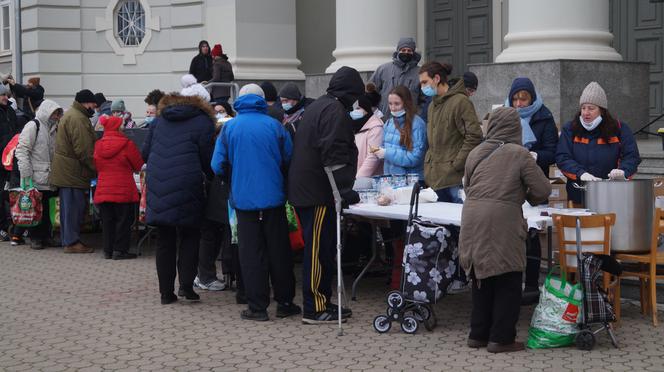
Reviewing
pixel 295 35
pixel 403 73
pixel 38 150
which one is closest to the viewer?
pixel 403 73

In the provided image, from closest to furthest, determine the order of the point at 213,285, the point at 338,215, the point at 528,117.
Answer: the point at 338,215, the point at 528,117, the point at 213,285

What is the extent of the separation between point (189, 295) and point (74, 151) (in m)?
3.83

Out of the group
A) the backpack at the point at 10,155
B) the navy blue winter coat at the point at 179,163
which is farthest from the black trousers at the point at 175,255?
the backpack at the point at 10,155

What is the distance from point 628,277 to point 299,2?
39.4ft

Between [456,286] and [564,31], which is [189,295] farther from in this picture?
[564,31]

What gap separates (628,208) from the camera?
782 centimetres

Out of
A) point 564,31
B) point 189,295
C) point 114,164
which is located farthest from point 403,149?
point 114,164

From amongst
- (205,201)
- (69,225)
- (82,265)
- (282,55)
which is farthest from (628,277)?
(282,55)

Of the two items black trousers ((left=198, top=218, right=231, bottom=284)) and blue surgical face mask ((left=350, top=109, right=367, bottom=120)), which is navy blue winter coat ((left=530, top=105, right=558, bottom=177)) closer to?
blue surgical face mask ((left=350, top=109, right=367, bottom=120))

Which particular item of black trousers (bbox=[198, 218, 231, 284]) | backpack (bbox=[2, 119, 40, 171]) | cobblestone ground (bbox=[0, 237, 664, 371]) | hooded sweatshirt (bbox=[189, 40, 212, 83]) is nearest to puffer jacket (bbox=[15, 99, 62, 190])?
backpack (bbox=[2, 119, 40, 171])

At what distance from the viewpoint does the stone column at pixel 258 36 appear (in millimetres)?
18219

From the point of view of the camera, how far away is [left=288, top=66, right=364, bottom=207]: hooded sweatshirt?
8109 mm

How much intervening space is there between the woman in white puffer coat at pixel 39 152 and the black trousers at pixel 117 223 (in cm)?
126

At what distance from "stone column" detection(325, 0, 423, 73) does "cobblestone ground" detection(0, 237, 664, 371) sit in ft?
17.4
